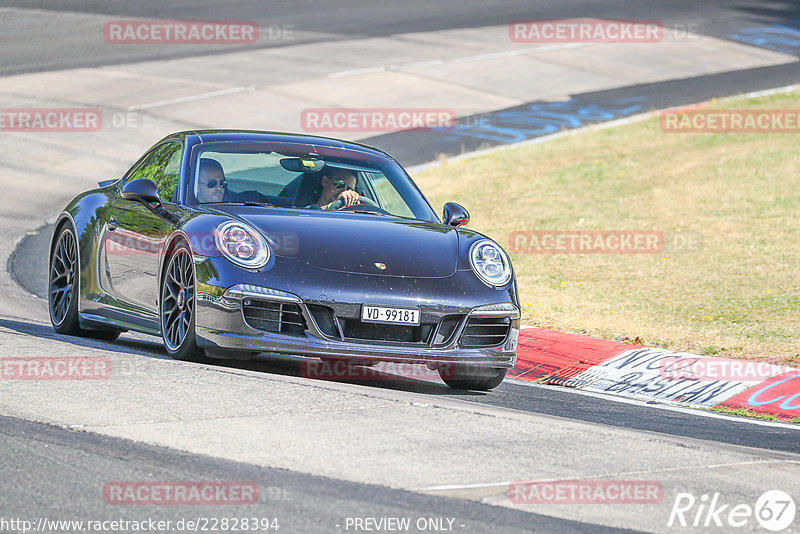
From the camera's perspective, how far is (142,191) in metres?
7.69

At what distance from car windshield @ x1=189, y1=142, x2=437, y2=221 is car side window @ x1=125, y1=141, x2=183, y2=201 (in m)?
0.20

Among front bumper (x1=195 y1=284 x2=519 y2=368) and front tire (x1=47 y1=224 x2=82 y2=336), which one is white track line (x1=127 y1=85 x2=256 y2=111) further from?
front bumper (x1=195 y1=284 x2=519 y2=368)

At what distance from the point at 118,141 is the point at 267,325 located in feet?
46.7

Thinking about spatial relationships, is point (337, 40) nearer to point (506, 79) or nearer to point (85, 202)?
point (506, 79)

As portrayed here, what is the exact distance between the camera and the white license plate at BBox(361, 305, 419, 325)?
6.91 metres

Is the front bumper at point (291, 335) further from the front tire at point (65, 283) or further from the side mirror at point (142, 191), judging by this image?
the front tire at point (65, 283)

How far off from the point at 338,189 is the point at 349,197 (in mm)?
90

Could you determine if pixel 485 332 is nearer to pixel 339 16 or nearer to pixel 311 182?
pixel 311 182

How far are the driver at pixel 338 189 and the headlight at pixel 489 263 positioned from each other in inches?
40.0

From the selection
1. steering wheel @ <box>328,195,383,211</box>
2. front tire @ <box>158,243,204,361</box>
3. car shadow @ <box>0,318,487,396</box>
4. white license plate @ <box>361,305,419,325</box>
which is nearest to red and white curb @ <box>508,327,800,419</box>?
car shadow @ <box>0,318,487,396</box>

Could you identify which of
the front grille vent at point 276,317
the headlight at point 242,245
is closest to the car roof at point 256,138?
A: the headlight at point 242,245

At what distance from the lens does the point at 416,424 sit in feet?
19.1

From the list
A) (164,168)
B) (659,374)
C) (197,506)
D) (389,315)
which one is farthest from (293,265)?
(659,374)

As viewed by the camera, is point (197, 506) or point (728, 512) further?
point (728, 512)
